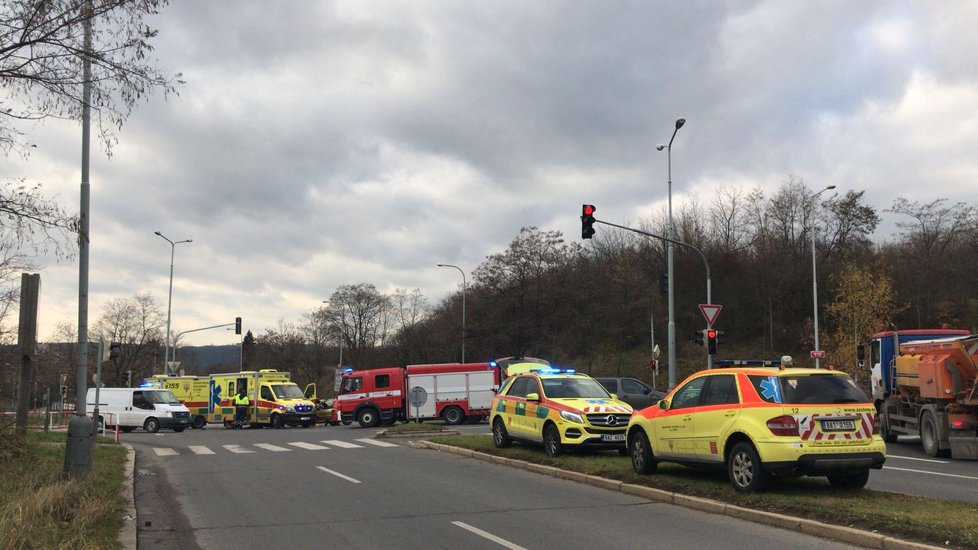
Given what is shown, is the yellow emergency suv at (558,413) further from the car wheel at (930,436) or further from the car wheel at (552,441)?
the car wheel at (930,436)

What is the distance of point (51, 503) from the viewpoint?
27.7 feet

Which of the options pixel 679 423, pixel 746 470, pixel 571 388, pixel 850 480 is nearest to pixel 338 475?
pixel 571 388

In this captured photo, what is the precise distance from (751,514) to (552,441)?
5956mm

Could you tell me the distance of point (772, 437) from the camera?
9711 millimetres

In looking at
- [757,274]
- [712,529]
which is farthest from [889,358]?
[757,274]

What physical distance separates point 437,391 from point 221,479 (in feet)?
62.7

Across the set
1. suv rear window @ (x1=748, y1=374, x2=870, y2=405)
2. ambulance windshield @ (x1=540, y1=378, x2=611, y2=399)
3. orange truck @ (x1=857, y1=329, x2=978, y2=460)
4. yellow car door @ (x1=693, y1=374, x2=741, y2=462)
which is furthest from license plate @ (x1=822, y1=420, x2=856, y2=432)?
orange truck @ (x1=857, y1=329, x2=978, y2=460)

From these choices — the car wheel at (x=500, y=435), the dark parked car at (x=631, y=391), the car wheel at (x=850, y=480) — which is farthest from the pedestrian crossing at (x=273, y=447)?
the car wheel at (x=850, y=480)

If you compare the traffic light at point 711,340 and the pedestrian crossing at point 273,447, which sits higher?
the traffic light at point 711,340

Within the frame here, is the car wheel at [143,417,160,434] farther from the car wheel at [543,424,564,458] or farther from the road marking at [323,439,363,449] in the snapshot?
the car wheel at [543,424,564,458]

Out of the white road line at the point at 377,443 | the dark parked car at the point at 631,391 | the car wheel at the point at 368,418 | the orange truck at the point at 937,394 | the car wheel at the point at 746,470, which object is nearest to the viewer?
the car wheel at the point at 746,470

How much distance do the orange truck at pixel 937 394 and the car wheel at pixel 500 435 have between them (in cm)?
941

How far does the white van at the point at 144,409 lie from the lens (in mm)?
34094

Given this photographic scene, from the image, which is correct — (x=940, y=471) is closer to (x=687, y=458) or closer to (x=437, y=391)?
(x=687, y=458)
